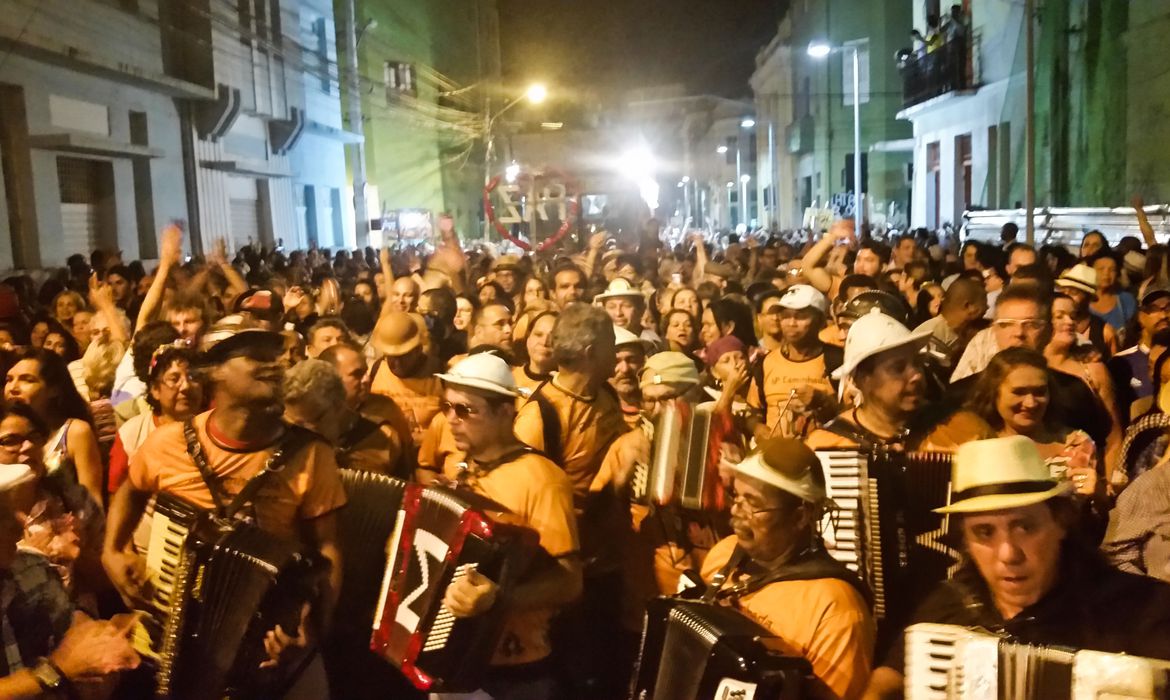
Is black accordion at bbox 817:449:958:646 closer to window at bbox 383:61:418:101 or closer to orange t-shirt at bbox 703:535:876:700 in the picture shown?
orange t-shirt at bbox 703:535:876:700

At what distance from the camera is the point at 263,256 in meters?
19.1

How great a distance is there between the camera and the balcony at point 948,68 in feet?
82.2

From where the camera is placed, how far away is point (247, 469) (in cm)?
403

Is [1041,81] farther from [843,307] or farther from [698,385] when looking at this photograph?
Answer: [698,385]

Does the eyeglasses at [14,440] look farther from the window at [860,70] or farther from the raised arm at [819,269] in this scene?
the window at [860,70]

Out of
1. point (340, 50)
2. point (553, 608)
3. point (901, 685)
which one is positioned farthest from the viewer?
point (340, 50)

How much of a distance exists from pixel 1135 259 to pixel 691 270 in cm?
504

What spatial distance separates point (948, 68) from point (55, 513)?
2512 cm

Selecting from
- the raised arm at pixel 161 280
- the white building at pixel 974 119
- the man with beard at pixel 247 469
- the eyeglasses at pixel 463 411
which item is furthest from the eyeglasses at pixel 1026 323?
the white building at pixel 974 119

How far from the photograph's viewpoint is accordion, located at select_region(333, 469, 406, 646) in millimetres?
4250

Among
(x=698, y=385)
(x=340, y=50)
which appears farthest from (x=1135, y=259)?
(x=340, y=50)

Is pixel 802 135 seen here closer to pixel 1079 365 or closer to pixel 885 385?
pixel 1079 365

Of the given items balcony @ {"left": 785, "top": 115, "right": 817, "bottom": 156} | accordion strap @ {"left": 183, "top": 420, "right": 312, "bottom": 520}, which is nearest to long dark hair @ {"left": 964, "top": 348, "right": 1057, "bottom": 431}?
accordion strap @ {"left": 183, "top": 420, "right": 312, "bottom": 520}

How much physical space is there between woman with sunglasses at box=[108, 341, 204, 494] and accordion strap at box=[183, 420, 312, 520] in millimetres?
903
